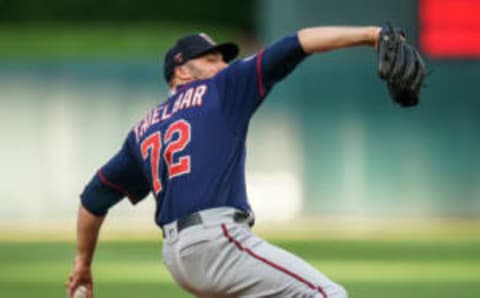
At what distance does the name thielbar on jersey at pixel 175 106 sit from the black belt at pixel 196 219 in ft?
1.51

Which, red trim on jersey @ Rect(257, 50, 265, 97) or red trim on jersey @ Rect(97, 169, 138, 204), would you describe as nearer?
red trim on jersey @ Rect(257, 50, 265, 97)

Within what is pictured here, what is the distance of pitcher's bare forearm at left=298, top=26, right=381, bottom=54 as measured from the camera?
602 centimetres

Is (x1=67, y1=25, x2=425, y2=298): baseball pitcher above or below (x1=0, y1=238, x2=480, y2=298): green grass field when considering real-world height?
above

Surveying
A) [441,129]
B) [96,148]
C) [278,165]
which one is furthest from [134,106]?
[441,129]

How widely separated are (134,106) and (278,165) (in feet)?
6.14

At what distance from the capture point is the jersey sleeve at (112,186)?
23.1ft

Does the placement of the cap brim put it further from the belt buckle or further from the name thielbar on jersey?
the belt buckle

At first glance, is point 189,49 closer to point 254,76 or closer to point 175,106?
point 175,106

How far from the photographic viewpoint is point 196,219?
646 centimetres

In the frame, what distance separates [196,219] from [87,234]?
0.84 meters

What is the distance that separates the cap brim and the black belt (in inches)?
31.7

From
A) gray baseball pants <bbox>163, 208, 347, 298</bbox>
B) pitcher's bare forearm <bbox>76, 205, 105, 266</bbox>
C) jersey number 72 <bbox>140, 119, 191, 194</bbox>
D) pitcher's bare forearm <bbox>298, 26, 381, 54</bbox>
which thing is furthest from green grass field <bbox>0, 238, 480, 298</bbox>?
pitcher's bare forearm <bbox>298, 26, 381, 54</bbox>

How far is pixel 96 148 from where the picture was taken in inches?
739

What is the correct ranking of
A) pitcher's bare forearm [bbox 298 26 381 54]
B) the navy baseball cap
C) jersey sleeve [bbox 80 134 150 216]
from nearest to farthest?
pitcher's bare forearm [bbox 298 26 381 54]
the navy baseball cap
jersey sleeve [bbox 80 134 150 216]
